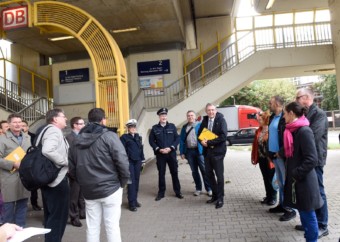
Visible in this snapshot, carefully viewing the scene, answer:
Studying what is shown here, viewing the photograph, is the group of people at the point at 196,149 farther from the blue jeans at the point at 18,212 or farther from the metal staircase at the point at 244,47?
the metal staircase at the point at 244,47

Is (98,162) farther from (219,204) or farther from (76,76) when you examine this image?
(76,76)

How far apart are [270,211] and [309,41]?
991 cm

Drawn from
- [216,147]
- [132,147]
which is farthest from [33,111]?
[216,147]

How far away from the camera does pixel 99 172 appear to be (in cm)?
349

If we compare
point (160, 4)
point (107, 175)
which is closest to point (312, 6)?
point (160, 4)

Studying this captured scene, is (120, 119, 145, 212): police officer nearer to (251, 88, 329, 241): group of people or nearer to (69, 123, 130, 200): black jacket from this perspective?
(69, 123, 130, 200): black jacket

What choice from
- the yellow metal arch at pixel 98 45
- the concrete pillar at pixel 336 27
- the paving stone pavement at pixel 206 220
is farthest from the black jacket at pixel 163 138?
the concrete pillar at pixel 336 27

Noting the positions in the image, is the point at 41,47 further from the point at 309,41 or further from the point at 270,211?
the point at 270,211

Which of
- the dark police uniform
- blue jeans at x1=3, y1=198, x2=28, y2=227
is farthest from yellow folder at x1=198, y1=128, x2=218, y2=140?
blue jeans at x1=3, y1=198, x2=28, y2=227

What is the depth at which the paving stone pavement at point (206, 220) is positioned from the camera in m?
4.39

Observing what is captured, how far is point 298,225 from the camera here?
449 centimetres

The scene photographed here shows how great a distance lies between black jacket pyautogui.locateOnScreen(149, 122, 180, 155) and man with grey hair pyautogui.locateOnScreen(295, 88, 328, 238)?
10.0 feet

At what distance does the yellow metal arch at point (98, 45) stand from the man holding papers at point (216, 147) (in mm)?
3034

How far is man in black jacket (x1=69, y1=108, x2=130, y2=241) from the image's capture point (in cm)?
347
